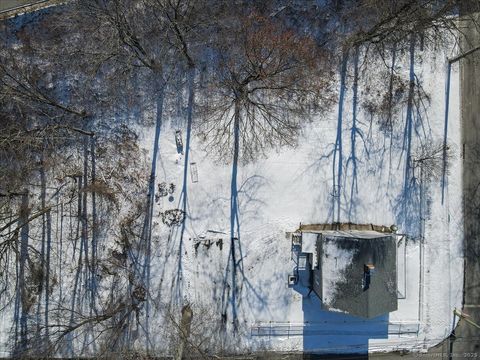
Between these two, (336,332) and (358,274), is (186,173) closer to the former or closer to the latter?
(358,274)

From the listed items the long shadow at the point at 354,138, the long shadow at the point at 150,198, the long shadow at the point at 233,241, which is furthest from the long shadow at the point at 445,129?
the long shadow at the point at 150,198

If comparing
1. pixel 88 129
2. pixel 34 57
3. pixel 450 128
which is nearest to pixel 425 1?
pixel 450 128

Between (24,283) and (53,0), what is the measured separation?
32.4 feet

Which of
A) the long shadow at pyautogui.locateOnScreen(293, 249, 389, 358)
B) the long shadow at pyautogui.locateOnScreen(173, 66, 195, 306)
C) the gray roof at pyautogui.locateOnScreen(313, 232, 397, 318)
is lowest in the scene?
the long shadow at pyautogui.locateOnScreen(293, 249, 389, 358)

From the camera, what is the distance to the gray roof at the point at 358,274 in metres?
13.7

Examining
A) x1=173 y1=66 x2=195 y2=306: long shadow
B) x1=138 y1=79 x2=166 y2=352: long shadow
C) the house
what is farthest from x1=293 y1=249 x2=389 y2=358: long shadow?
x1=138 y1=79 x2=166 y2=352: long shadow

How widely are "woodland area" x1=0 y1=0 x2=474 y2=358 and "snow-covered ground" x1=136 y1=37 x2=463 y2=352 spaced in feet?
1.24

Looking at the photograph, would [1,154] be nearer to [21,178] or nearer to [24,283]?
[21,178]

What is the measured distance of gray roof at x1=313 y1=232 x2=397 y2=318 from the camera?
45.1 feet

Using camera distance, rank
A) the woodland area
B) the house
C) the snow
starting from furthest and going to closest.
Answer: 1. the woodland area
2. the snow
3. the house

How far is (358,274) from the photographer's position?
13.8m

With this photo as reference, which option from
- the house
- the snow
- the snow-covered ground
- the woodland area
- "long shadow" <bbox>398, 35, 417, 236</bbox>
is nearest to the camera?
the house

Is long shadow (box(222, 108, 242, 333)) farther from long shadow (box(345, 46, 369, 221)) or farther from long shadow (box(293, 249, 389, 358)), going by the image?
long shadow (box(345, 46, 369, 221))

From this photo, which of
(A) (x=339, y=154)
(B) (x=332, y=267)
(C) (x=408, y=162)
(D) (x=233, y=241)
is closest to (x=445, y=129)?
(C) (x=408, y=162)
